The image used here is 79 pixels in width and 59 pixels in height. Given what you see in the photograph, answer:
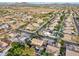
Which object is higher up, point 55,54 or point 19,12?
point 19,12

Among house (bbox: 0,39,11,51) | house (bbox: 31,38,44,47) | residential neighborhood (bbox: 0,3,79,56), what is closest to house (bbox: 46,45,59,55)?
residential neighborhood (bbox: 0,3,79,56)

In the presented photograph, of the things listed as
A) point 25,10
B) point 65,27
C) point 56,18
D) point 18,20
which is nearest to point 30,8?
point 25,10

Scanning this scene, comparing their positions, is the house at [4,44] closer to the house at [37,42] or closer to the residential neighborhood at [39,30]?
the residential neighborhood at [39,30]

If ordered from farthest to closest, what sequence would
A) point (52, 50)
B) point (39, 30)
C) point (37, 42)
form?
point (39, 30) < point (37, 42) < point (52, 50)

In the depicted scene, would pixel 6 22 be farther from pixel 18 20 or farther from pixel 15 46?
pixel 15 46

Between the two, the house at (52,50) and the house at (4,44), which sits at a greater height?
the house at (4,44)

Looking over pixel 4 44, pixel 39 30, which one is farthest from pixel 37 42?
pixel 4 44

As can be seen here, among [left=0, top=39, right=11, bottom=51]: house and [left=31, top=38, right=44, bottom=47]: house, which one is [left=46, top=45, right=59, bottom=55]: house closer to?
[left=31, top=38, right=44, bottom=47]: house

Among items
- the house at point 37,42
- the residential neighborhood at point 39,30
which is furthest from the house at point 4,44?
the house at point 37,42

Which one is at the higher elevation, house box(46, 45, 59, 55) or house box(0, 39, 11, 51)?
house box(0, 39, 11, 51)

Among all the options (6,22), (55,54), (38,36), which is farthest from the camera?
Answer: (6,22)

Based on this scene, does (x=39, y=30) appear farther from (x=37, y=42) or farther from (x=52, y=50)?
(x=52, y=50)
